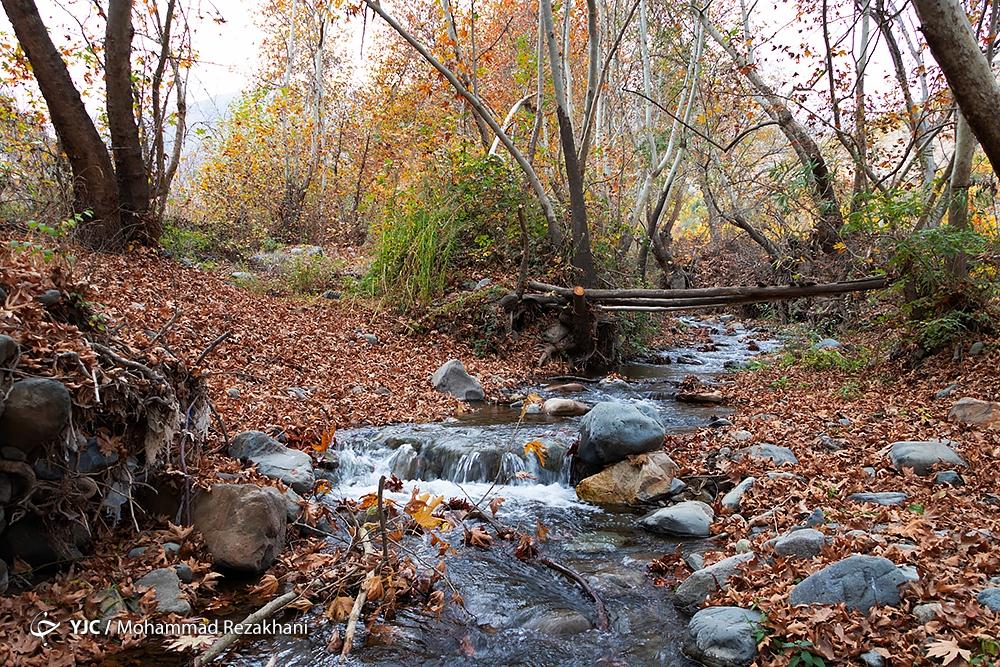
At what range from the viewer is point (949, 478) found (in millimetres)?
4332

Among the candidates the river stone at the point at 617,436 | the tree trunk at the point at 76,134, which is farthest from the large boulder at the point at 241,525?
the tree trunk at the point at 76,134

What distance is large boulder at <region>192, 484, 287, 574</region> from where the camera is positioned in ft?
12.2

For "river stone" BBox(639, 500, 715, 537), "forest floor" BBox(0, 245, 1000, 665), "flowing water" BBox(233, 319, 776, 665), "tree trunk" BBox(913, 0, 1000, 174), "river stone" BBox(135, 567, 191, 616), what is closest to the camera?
"forest floor" BBox(0, 245, 1000, 665)

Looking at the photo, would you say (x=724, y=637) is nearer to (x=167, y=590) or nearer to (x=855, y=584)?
(x=855, y=584)

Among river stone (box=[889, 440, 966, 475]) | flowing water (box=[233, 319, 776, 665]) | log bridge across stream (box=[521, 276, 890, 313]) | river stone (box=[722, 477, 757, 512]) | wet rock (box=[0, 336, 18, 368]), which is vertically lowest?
flowing water (box=[233, 319, 776, 665])

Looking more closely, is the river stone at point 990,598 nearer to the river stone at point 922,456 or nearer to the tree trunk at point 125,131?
the river stone at point 922,456

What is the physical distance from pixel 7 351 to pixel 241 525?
157 centimetres

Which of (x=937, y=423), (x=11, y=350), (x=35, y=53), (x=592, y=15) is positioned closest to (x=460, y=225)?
(x=592, y=15)

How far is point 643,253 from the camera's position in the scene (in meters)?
13.9

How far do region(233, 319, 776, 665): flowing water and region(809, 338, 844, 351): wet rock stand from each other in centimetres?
290

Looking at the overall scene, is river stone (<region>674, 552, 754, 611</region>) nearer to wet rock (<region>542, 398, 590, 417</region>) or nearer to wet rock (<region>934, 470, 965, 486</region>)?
wet rock (<region>934, 470, 965, 486</region>)

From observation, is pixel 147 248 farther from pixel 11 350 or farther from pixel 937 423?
pixel 937 423

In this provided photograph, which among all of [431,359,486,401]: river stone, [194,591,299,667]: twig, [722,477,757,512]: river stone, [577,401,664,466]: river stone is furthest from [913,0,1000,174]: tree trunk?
[431,359,486,401]: river stone

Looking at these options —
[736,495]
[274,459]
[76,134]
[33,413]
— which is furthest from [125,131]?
[736,495]
